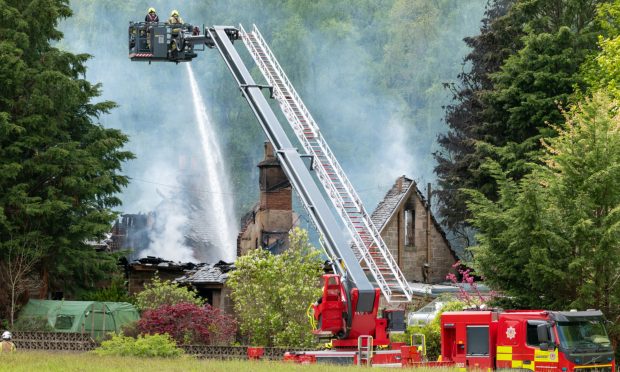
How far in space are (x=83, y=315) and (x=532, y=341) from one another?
19720 mm

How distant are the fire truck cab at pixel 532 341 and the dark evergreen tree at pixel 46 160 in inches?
769

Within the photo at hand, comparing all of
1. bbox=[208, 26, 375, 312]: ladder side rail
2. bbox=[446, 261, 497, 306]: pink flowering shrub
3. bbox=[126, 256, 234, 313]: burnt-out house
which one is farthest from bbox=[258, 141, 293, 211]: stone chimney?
bbox=[446, 261, 497, 306]: pink flowering shrub

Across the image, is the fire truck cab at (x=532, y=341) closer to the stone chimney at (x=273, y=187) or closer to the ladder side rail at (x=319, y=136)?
the ladder side rail at (x=319, y=136)

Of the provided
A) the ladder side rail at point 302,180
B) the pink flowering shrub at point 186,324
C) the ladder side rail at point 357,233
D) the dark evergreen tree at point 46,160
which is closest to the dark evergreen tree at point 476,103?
the ladder side rail at point 357,233

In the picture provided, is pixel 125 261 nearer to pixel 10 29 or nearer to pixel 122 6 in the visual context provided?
pixel 10 29

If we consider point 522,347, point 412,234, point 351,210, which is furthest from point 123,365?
point 412,234

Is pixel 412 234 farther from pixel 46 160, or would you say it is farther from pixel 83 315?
pixel 83 315

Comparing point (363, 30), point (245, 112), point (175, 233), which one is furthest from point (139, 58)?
point (363, 30)

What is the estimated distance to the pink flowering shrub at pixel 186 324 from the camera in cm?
3725

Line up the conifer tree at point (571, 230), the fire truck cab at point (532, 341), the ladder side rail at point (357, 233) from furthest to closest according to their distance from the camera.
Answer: the ladder side rail at point (357, 233), the conifer tree at point (571, 230), the fire truck cab at point (532, 341)

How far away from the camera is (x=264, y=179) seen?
5159cm

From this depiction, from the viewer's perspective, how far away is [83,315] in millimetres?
40844

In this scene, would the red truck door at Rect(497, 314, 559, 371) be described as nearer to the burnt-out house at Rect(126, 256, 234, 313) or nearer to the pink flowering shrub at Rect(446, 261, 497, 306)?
the pink flowering shrub at Rect(446, 261, 497, 306)

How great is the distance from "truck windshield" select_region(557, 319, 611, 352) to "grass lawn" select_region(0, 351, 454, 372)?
2936 mm
